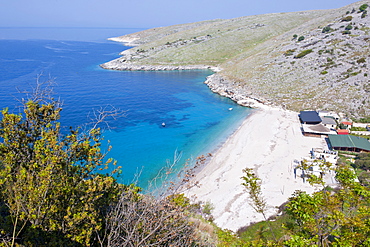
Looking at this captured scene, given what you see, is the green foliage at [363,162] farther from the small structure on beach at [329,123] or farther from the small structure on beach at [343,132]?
the small structure on beach at [329,123]

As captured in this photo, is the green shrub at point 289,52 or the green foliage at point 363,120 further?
the green shrub at point 289,52

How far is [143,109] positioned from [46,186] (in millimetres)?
45186

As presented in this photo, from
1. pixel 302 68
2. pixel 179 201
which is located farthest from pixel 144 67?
pixel 179 201

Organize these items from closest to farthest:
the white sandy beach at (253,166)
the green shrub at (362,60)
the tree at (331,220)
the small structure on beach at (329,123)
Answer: the tree at (331,220)
the white sandy beach at (253,166)
the small structure on beach at (329,123)
the green shrub at (362,60)

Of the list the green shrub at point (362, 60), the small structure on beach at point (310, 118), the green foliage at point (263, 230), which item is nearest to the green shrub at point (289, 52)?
the green shrub at point (362, 60)

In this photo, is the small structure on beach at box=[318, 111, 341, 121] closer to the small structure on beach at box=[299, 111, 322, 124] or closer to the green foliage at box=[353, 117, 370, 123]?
the small structure on beach at box=[299, 111, 322, 124]

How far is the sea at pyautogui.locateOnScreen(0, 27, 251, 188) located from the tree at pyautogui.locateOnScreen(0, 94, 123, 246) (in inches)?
305

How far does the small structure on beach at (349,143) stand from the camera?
30.8 meters

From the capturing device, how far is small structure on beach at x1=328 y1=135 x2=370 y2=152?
101 ft

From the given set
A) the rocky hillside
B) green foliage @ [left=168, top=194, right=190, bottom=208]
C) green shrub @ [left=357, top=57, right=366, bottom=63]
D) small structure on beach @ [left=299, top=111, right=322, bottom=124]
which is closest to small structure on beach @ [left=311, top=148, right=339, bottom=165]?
small structure on beach @ [left=299, top=111, right=322, bottom=124]

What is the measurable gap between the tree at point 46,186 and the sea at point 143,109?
7736 mm

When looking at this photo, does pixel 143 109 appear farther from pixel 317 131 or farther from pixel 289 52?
pixel 289 52

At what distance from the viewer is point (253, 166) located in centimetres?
2950

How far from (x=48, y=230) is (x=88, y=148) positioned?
2855mm
